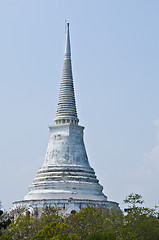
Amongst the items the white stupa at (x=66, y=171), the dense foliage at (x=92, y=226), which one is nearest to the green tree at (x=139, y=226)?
the dense foliage at (x=92, y=226)

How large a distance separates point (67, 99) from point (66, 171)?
898 centimetres

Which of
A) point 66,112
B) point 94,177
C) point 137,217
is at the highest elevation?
point 66,112

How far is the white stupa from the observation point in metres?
50.7

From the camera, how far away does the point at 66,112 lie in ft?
188

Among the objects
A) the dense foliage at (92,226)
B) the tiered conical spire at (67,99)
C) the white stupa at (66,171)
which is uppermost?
the tiered conical spire at (67,99)

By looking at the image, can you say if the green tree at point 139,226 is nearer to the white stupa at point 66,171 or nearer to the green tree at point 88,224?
the green tree at point 88,224

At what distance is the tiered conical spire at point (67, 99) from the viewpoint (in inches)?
2243

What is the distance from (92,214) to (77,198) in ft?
40.2

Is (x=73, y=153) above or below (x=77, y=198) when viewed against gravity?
above

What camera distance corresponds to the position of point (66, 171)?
175 ft

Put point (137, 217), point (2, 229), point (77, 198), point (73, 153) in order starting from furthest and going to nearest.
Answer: point (73, 153) < point (77, 198) < point (137, 217) < point (2, 229)

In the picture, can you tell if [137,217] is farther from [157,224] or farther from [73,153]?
[73,153]

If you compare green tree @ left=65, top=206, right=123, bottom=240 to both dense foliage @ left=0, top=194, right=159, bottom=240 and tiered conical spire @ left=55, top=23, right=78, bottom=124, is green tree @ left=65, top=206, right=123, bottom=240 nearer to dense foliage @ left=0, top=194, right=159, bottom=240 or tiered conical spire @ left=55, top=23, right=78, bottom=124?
dense foliage @ left=0, top=194, right=159, bottom=240

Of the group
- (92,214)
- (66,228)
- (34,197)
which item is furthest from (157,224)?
(34,197)
